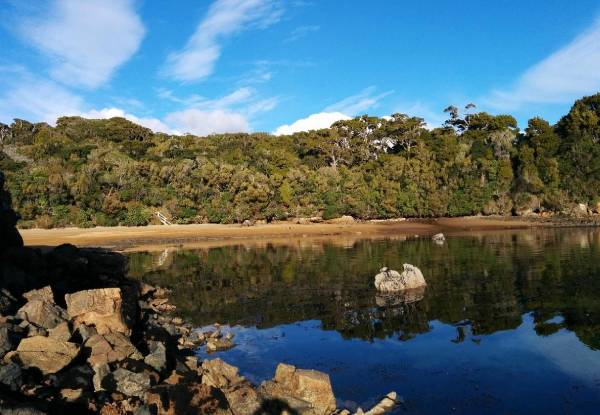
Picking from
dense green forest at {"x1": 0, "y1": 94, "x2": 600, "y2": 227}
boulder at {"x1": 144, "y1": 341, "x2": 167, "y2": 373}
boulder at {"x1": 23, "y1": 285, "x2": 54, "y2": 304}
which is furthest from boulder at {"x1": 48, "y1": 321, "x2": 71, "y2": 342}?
dense green forest at {"x1": 0, "y1": 94, "x2": 600, "y2": 227}

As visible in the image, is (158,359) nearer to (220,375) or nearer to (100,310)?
(220,375)

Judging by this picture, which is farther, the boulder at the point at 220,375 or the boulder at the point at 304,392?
the boulder at the point at 220,375

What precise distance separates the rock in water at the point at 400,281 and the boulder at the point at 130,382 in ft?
55.2

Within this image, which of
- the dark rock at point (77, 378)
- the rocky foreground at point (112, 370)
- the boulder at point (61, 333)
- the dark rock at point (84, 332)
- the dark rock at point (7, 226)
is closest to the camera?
the rocky foreground at point (112, 370)

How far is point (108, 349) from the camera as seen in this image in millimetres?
12938

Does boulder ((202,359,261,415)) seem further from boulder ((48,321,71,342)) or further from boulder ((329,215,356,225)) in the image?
boulder ((329,215,356,225))

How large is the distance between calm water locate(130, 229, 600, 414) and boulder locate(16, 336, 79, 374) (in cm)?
537

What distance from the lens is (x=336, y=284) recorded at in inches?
1137

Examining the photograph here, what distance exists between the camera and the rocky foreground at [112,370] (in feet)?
33.2

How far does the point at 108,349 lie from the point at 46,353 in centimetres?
150

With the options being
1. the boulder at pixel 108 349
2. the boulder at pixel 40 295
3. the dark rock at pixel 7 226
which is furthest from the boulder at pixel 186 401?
the dark rock at pixel 7 226

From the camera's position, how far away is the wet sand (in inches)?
2368

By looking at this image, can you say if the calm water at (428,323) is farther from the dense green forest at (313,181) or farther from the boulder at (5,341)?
the dense green forest at (313,181)

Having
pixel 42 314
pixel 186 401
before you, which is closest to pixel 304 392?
pixel 186 401
